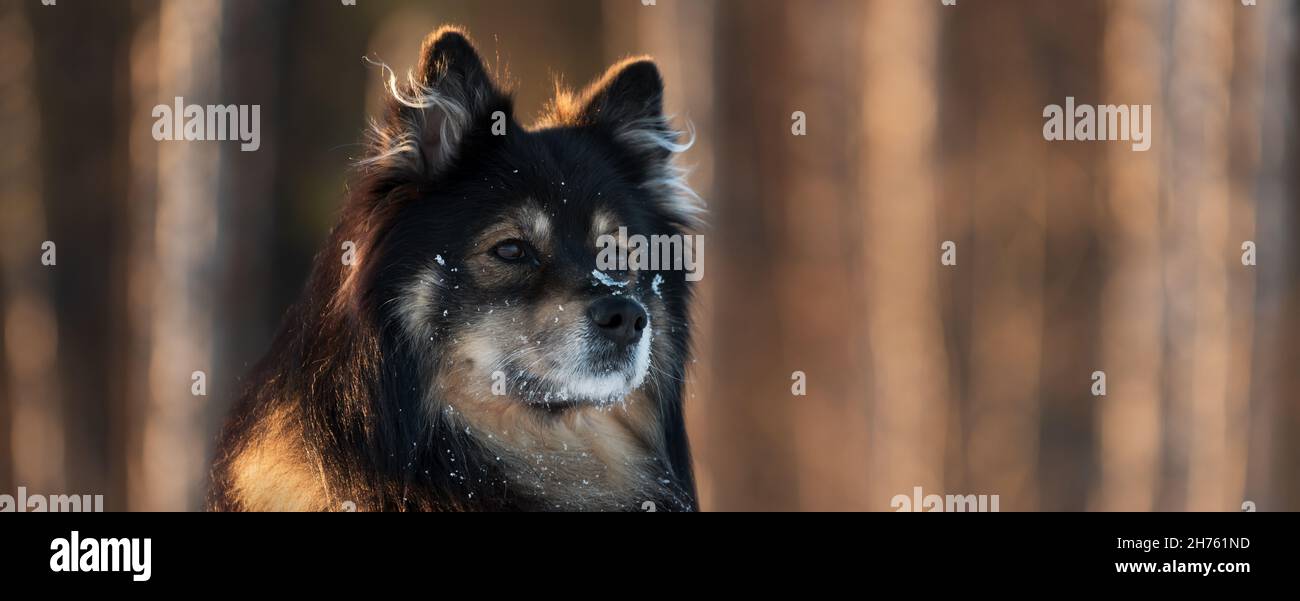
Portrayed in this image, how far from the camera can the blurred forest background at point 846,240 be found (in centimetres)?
1434

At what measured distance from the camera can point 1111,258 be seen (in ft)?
50.5

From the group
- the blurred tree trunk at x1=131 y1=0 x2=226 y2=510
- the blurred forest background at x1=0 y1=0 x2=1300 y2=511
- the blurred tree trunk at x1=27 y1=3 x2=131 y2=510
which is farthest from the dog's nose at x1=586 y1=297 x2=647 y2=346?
the blurred tree trunk at x1=27 y1=3 x2=131 y2=510

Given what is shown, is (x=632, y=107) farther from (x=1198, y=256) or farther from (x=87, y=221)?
(x=87, y=221)

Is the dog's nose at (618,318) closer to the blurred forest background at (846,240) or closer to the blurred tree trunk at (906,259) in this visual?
the blurred forest background at (846,240)

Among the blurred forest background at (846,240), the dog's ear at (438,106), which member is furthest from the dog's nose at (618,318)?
the blurred forest background at (846,240)

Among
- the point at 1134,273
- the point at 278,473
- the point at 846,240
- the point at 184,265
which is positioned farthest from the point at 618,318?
the point at 846,240

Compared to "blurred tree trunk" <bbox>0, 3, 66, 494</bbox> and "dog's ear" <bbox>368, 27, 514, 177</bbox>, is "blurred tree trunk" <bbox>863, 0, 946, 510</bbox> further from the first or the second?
"dog's ear" <bbox>368, 27, 514, 177</bbox>

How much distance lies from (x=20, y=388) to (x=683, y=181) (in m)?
15.4

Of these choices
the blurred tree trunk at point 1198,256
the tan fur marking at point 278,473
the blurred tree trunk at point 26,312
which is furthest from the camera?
the blurred tree trunk at point 26,312

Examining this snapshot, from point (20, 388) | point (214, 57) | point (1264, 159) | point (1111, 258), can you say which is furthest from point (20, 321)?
point (1264, 159)

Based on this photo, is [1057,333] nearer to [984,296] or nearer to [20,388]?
[984,296]

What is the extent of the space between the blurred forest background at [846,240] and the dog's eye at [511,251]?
891 centimetres

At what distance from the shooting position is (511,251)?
5.59 metres

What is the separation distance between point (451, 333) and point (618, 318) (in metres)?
0.69
